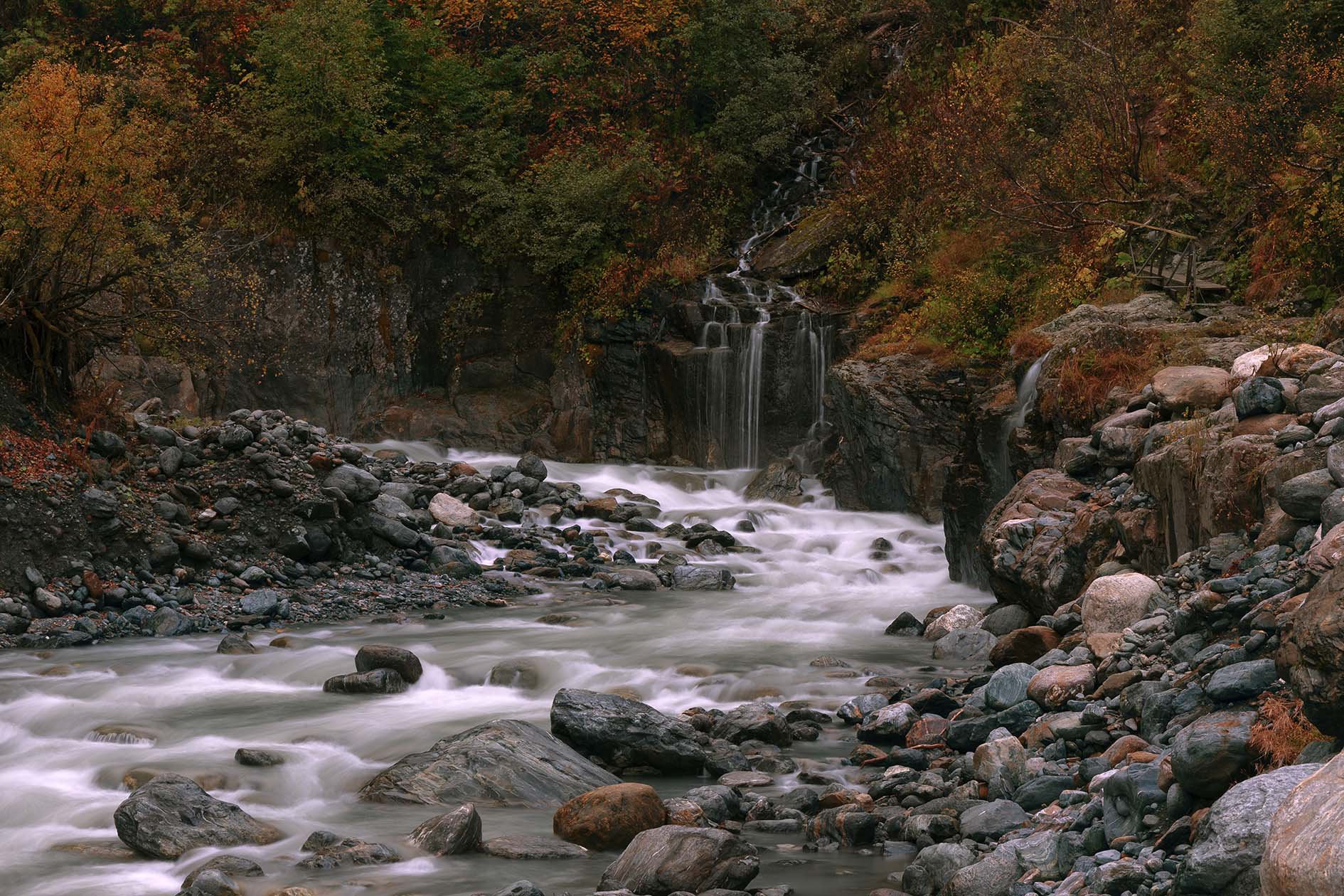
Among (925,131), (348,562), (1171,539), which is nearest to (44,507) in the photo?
(348,562)

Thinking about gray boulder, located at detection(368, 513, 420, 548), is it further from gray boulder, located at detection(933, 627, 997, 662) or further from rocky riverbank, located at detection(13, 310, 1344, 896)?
gray boulder, located at detection(933, 627, 997, 662)

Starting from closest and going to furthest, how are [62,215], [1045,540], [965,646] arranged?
[1045,540], [965,646], [62,215]

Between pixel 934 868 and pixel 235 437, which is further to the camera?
pixel 235 437

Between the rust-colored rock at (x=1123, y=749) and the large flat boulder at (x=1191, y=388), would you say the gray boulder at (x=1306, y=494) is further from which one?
the large flat boulder at (x=1191, y=388)

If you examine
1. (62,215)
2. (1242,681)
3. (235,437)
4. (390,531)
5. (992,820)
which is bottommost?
(992,820)

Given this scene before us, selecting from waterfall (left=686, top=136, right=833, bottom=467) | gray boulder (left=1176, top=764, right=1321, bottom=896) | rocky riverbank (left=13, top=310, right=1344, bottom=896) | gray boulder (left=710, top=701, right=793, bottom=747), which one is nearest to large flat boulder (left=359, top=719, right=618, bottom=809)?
rocky riverbank (left=13, top=310, right=1344, bottom=896)

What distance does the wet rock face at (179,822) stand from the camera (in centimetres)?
584

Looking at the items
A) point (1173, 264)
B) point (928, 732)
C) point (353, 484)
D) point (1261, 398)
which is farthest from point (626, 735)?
point (1173, 264)

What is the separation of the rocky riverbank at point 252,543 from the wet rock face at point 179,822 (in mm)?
4651

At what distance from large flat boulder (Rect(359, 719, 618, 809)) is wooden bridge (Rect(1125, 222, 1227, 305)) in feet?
27.8

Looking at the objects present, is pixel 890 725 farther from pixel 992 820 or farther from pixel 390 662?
pixel 390 662

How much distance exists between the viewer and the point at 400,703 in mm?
8609

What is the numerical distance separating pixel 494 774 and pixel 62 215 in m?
8.06

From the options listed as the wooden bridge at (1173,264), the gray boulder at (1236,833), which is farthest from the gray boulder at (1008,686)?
the wooden bridge at (1173,264)
